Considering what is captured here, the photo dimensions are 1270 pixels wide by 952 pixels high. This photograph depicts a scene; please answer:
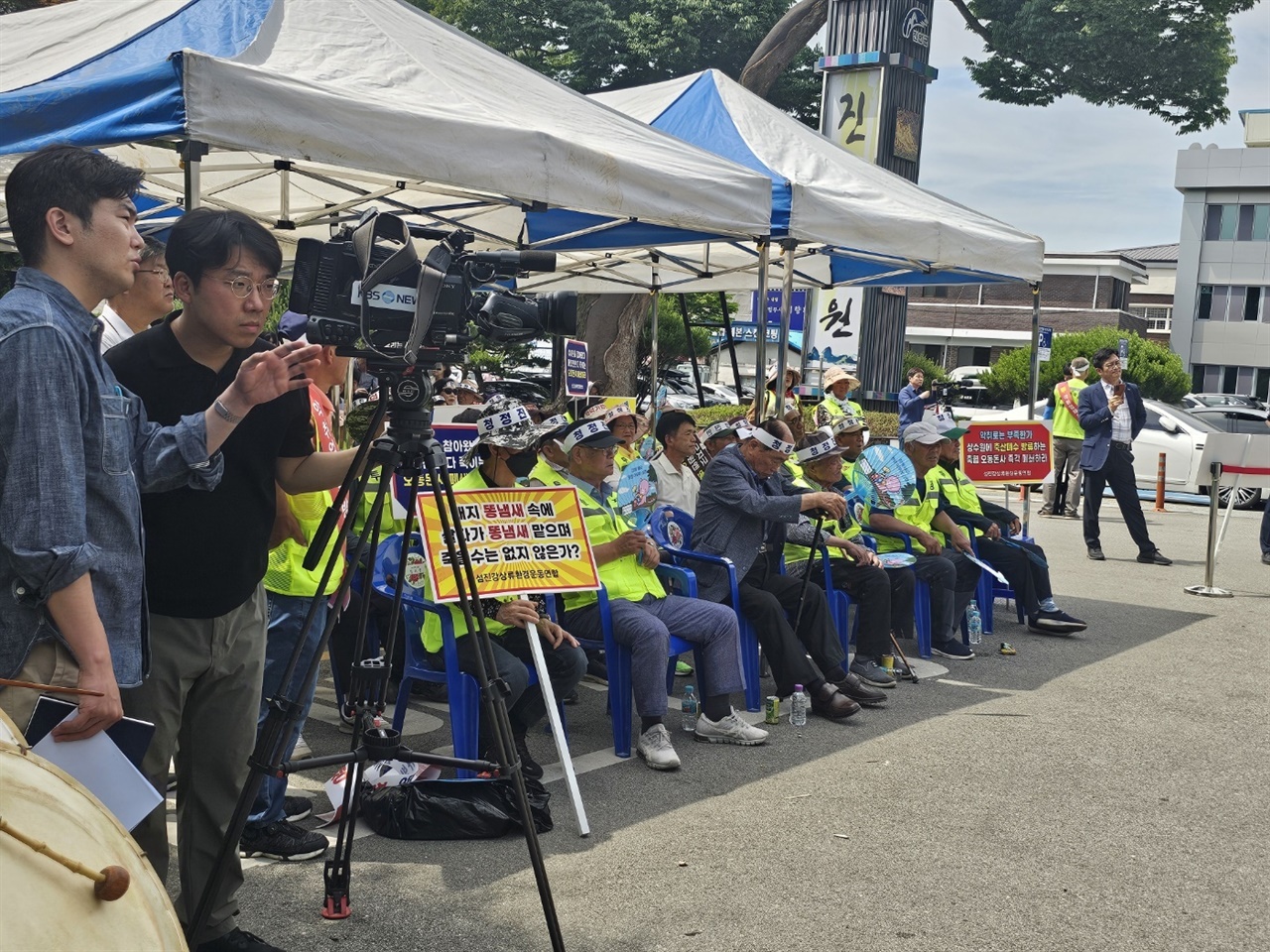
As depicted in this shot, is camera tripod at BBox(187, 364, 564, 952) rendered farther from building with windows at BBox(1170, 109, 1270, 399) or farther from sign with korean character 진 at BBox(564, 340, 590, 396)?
building with windows at BBox(1170, 109, 1270, 399)

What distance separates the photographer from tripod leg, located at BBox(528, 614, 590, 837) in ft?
15.2

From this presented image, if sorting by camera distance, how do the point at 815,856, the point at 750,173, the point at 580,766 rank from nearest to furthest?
the point at 815,856 < the point at 580,766 < the point at 750,173

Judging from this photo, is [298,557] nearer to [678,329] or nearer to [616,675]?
[616,675]

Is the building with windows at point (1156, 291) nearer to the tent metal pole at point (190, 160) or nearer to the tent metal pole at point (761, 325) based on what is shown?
the tent metal pole at point (761, 325)

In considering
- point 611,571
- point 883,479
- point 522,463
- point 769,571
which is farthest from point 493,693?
point 883,479

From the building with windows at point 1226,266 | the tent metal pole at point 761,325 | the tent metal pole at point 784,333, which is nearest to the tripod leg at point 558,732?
the tent metal pole at point 761,325

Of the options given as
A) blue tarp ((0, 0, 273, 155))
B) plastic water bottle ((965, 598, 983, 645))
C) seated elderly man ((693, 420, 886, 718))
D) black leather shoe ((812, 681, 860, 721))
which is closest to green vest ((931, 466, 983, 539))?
plastic water bottle ((965, 598, 983, 645))

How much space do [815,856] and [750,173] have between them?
3919 millimetres

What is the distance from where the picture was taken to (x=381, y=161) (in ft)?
16.7

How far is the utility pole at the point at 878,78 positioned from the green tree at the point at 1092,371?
17.7 m

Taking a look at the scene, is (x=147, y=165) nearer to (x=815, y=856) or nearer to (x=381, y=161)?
(x=381, y=161)

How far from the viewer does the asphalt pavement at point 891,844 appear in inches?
153

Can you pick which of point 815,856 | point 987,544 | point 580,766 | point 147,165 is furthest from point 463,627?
point 987,544

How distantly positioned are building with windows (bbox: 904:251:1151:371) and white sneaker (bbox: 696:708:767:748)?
52.9 metres
